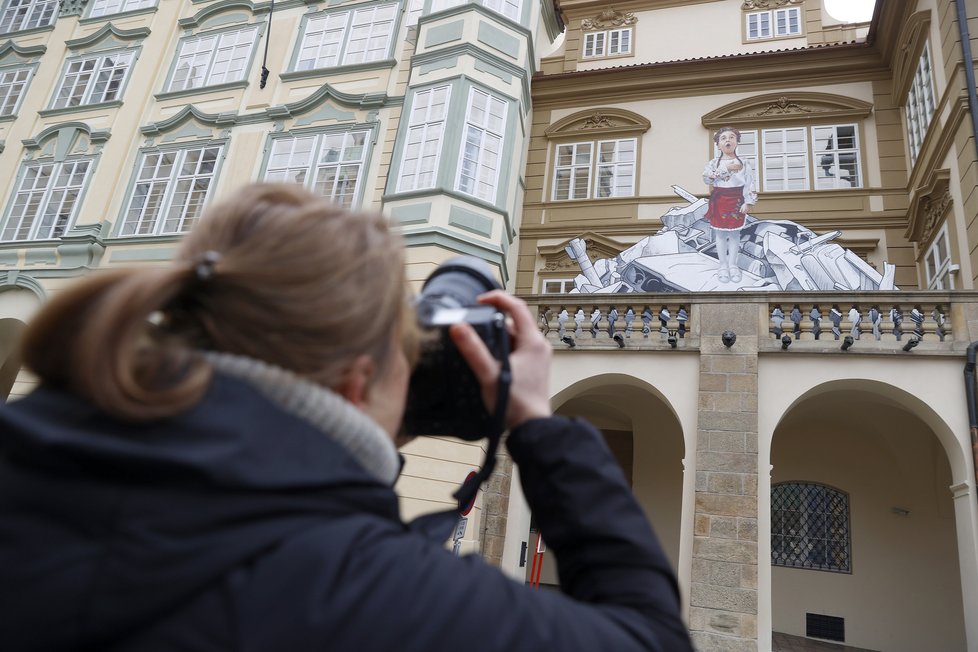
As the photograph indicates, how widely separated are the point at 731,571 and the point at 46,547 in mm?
8156

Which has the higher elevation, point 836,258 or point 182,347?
point 836,258

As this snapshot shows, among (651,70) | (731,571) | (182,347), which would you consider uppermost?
(651,70)

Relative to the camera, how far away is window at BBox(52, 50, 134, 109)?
14.6m

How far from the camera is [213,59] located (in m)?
14.2

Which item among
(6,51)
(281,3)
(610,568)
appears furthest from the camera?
(6,51)

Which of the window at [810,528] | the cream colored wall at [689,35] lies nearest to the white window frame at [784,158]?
the cream colored wall at [689,35]

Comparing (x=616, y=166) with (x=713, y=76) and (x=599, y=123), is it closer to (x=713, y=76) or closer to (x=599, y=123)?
(x=599, y=123)

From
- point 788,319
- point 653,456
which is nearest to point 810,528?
point 653,456

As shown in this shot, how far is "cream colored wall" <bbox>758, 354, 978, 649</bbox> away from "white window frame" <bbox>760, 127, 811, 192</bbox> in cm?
507

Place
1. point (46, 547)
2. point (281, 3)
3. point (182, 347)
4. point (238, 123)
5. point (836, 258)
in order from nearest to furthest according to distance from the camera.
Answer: point (46, 547) → point (182, 347) → point (836, 258) → point (238, 123) → point (281, 3)

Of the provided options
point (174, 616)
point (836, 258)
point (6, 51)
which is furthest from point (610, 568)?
point (6, 51)

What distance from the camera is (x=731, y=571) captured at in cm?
758

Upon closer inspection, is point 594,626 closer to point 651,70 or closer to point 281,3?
point 651,70

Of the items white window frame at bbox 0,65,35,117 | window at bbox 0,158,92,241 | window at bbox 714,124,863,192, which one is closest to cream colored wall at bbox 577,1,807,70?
window at bbox 714,124,863,192
